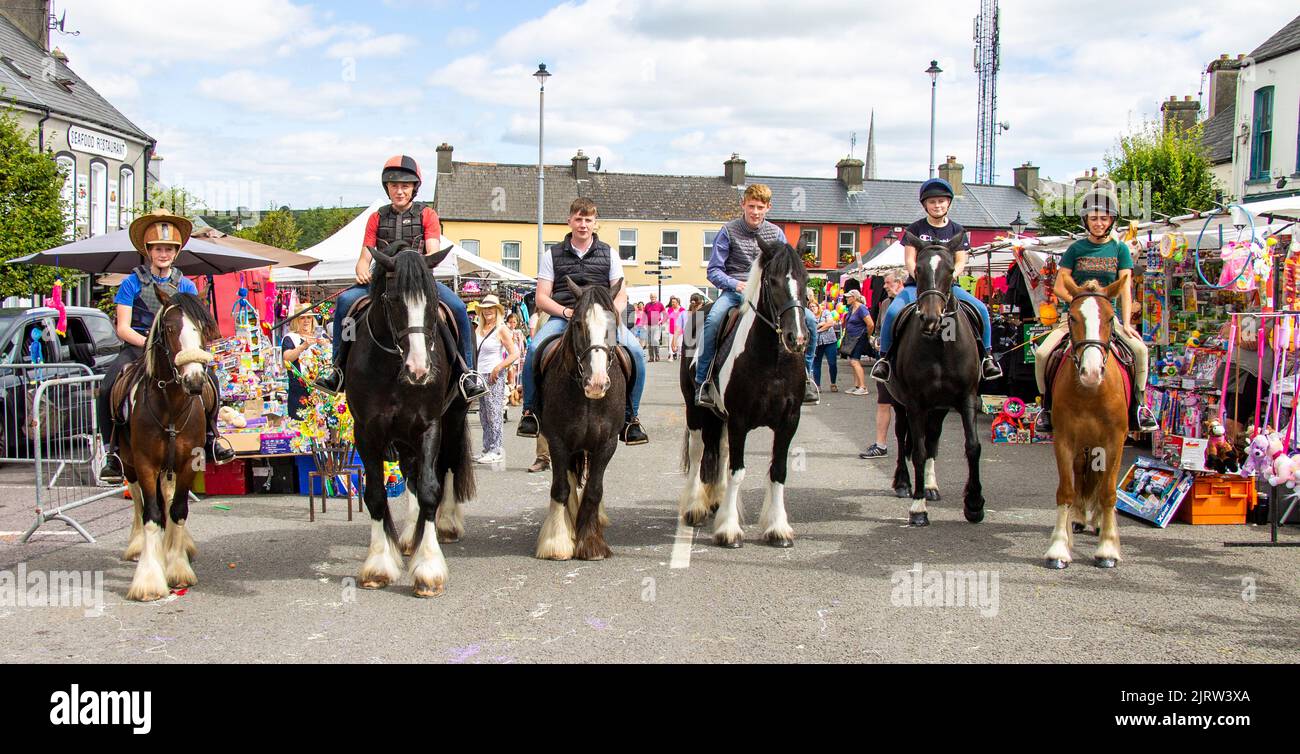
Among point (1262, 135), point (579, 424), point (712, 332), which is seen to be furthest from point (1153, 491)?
point (1262, 135)

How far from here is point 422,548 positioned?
6602 millimetres

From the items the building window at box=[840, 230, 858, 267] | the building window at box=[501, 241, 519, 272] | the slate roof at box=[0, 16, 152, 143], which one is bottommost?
the building window at box=[501, 241, 519, 272]

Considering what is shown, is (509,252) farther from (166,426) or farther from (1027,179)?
(166,426)

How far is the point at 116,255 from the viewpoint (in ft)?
42.4

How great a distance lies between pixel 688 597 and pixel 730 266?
10.3ft

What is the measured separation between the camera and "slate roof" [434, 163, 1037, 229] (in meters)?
54.9

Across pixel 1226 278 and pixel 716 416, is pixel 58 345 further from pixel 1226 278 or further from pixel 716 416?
pixel 1226 278

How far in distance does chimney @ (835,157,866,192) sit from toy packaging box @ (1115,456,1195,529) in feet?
170

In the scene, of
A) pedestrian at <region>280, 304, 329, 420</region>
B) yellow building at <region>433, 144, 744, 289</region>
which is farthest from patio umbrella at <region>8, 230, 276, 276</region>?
yellow building at <region>433, 144, 744, 289</region>

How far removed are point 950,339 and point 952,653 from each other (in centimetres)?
376

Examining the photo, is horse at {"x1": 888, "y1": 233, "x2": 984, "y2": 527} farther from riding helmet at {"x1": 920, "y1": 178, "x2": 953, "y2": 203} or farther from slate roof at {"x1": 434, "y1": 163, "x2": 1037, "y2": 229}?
slate roof at {"x1": 434, "y1": 163, "x2": 1037, "y2": 229}

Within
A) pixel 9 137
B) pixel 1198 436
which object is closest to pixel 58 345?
pixel 9 137

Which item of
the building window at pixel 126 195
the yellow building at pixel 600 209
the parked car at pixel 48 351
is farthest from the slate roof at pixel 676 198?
the parked car at pixel 48 351

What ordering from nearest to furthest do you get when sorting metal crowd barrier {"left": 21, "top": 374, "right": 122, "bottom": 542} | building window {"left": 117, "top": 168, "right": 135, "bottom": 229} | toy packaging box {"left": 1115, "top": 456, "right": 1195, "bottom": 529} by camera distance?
1. metal crowd barrier {"left": 21, "top": 374, "right": 122, "bottom": 542}
2. toy packaging box {"left": 1115, "top": 456, "right": 1195, "bottom": 529}
3. building window {"left": 117, "top": 168, "right": 135, "bottom": 229}
